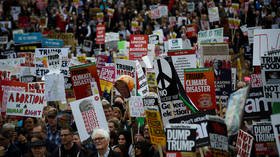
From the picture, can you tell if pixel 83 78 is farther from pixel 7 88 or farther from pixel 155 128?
pixel 155 128

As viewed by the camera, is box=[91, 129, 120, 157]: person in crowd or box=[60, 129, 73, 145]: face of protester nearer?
box=[91, 129, 120, 157]: person in crowd

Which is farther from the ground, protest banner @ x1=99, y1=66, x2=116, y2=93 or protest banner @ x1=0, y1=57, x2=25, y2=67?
protest banner @ x1=99, y1=66, x2=116, y2=93

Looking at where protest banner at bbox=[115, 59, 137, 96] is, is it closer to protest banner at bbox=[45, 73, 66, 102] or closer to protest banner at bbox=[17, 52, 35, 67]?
protest banner at bbox=[45, 73, 66, 102]

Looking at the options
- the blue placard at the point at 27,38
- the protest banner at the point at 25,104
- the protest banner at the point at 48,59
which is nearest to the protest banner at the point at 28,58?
the protest banner at the point at 48,59

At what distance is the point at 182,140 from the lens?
9227mm

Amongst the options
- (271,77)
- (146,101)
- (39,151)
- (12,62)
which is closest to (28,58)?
(12,62)

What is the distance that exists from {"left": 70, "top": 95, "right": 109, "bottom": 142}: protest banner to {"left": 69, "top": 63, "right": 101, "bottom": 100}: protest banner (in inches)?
81.2

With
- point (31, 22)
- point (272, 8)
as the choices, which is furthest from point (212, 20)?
point (31, 22)

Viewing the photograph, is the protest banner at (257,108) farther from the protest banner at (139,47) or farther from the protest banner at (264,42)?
the protest banner at (139,47)

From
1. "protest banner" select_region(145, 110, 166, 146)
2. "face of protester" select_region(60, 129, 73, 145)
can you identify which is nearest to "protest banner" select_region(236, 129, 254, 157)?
"protest banner" select_region(145, 110, 166, 146)

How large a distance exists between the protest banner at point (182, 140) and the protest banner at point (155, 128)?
129cm

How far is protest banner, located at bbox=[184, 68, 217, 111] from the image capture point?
11.2 metres

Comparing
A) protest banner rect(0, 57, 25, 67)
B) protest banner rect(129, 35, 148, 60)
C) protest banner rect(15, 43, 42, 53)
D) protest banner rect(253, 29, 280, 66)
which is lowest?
protest banner rect(15, 43, 42, 53)

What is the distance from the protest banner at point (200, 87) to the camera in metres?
11.2
